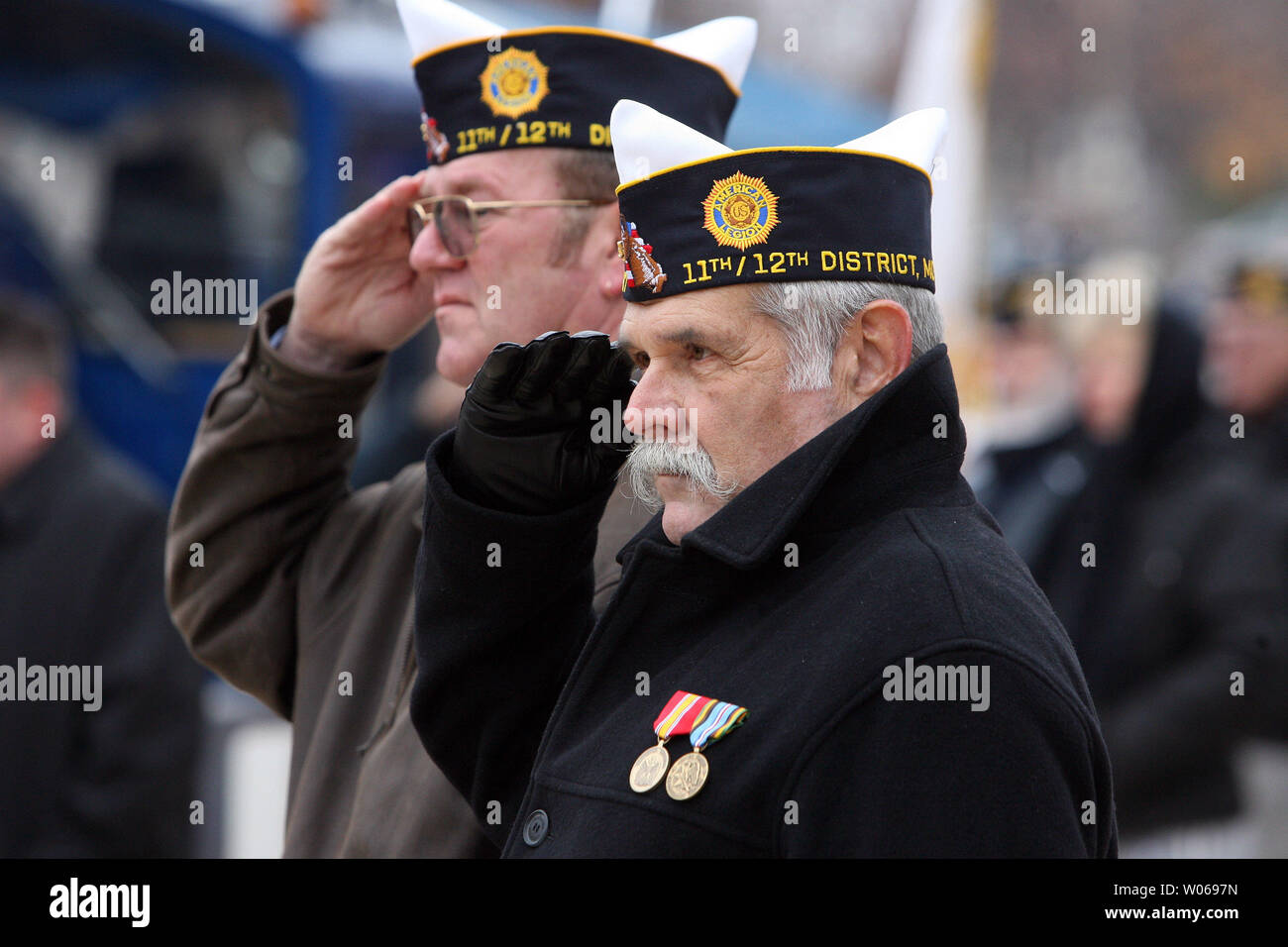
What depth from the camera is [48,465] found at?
17.2 feet

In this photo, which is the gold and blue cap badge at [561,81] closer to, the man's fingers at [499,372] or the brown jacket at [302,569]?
the brown jacket at [302,569]

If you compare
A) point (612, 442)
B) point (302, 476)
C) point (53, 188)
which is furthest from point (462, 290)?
point (53, 188)

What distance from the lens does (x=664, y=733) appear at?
6.75 feet

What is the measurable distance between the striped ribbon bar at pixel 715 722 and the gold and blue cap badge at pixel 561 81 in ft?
4.48

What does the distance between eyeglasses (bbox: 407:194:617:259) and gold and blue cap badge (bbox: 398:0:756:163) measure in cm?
11

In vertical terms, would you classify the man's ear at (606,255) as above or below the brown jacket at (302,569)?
above

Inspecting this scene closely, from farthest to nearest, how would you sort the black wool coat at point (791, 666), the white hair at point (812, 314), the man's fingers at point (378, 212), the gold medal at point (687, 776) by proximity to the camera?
the man's fingers at point (378, 212)
the white hair at point (812, 314)
the gold medal at point (687, 776)
the black wool coat at point (791, 666)

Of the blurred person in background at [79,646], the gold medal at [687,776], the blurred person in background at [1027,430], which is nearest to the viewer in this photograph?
the gold medal at [687,776]

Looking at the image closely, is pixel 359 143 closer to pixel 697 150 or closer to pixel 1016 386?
pixel 1016 386

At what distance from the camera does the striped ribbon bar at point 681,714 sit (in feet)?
6.68

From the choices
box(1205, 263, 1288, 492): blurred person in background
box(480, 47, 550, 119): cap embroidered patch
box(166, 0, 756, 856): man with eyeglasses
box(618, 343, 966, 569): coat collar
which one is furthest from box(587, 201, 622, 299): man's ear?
box(1205, 263, 1288, 492): blurred person in background

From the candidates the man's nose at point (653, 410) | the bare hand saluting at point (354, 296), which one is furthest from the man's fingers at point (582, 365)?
the bare hand saluting at point (354, 296)

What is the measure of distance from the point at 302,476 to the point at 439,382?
4151 mm

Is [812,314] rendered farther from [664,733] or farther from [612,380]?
[664,733]
